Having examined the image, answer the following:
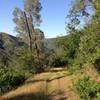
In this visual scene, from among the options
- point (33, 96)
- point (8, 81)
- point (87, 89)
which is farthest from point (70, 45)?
point (87, 89)

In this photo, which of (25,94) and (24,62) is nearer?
(25,94)

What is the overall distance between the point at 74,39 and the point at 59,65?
1377 cm

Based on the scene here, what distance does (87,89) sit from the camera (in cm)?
1619

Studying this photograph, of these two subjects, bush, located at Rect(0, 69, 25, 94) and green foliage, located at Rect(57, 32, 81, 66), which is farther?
green foliage, located at Rect(57, 32, 81, 66)

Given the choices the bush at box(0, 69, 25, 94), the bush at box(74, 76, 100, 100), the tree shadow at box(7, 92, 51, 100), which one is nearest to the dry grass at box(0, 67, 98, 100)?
the tree shadow at box(7, 92, 51, 100)

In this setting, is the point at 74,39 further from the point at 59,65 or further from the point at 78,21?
the point at 59,65

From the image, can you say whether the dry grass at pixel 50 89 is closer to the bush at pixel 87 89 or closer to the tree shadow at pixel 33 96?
the tree shadow at pixel 33 96

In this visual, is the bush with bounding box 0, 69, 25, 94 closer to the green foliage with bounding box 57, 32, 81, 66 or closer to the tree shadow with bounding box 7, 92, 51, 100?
the tree shadow with bounding box 7, 92, 51, 100

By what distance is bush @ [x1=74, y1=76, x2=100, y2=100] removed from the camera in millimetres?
15949

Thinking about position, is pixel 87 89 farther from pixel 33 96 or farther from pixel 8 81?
pixel 8 81

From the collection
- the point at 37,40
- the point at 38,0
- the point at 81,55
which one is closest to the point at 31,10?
the point at 38,0

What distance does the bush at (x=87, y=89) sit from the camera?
52.3 feet

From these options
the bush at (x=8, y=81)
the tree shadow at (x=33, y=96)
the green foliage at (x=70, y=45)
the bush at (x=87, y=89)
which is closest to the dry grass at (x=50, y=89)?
the tree shadow at (x=33, y=96)

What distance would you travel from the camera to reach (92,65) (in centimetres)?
2186
